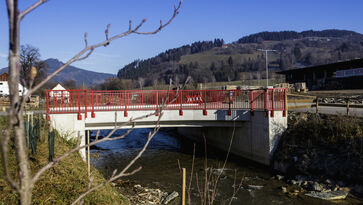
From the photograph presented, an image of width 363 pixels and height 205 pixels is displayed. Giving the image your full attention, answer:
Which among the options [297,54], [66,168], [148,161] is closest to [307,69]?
[148,161]

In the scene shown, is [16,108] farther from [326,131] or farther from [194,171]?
[326,131]

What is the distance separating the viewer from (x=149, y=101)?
15055mm

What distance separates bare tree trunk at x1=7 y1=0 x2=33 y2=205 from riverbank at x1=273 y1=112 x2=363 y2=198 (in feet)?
34.1

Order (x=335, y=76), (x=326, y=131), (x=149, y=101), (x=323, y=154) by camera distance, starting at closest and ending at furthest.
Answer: (x=323, y=154) < (x=326, y=131) < (x=149, y=101) < (x=335, y=76)

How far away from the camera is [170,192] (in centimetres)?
1048

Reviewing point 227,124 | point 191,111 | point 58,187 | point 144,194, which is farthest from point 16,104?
point 227,124

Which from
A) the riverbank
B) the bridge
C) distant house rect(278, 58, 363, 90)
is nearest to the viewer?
the riverbank

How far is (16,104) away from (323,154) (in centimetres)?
1232

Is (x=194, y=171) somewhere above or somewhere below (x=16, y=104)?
below

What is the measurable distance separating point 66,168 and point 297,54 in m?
167

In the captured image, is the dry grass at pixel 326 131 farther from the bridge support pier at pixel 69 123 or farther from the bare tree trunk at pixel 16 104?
the bare tree trunk at pixel 16 104

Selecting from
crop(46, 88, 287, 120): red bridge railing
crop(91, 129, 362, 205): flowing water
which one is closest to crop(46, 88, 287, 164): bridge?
crop(46, 88, 287, 120): red bridge railing

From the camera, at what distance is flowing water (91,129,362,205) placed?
388 inches

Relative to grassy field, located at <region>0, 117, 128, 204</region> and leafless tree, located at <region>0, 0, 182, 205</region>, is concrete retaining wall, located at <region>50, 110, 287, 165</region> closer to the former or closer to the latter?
grassy field, located at <region>0, 117, 128, 204</region>
